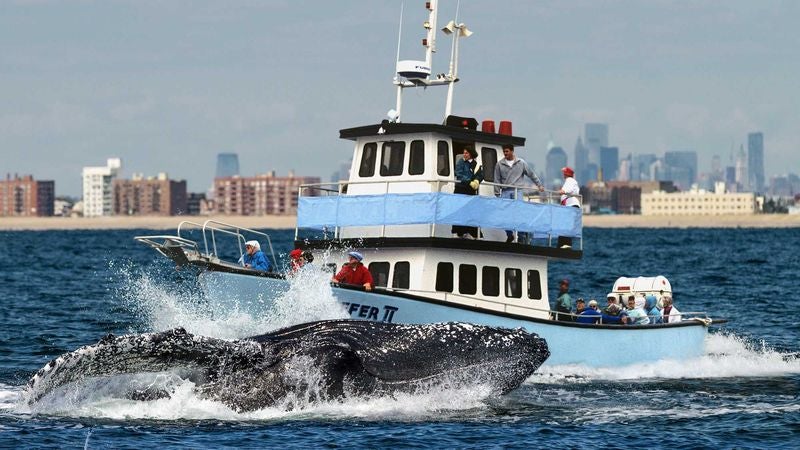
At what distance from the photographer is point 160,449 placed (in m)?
18.9

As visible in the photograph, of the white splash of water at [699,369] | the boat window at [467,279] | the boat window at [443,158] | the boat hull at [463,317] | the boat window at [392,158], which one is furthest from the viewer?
the boat window at [392,158]

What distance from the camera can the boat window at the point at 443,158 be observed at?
94.5 ft

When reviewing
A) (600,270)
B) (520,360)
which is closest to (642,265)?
(600,270)

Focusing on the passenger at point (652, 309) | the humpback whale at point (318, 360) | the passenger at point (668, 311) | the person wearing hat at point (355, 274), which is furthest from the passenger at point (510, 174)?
the humpback whale at point (318, 360)

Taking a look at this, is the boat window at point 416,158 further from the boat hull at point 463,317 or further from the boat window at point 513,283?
the boat hull at point 463,317

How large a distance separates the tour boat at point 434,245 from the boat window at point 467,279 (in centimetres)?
3

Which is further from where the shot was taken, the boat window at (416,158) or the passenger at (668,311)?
the passenger at (668,311)

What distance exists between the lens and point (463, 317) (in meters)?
26.5

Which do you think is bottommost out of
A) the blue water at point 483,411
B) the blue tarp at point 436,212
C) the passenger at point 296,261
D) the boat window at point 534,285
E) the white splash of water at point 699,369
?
the blue water at point 483,411

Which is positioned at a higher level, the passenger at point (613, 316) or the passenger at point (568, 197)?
the passenger at point (568, 197)

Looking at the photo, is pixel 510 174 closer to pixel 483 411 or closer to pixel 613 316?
pixel 613 316

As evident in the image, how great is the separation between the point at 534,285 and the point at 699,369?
3922 millimetres

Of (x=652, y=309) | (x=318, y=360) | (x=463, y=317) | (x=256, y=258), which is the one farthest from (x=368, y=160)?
(x=318, y=360)

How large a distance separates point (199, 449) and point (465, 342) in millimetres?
5723
